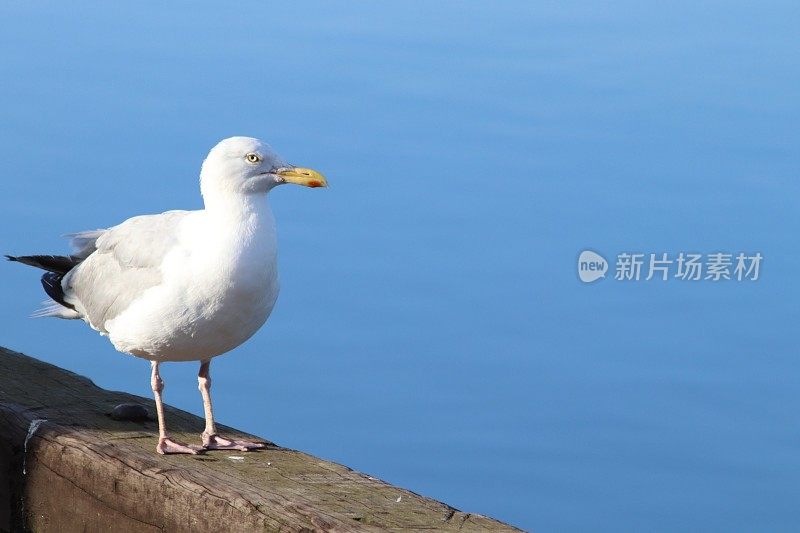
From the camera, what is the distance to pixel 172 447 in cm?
409

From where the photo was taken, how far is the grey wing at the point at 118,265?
4.52 m

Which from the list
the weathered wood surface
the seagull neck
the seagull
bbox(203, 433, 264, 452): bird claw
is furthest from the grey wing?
bbox(203, 433, 264, 452): bird claw

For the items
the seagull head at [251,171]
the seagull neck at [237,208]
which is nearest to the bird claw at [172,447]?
the seagull neck at [237,208]

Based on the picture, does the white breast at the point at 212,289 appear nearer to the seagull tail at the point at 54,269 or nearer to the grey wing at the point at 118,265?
the grey wing at the point at 118,265

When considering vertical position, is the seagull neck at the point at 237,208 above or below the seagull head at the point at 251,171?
below

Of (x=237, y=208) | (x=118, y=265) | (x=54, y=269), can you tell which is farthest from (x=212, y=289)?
(x=54, y=269)

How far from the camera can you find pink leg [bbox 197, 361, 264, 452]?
425 centimetres

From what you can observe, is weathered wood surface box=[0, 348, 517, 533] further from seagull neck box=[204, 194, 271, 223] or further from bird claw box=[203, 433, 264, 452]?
seagull neck box=[204, 194, 271, 223]

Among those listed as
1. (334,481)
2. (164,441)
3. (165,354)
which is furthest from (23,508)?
(334,481)

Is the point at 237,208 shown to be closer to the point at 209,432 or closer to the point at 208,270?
the point at 208,270

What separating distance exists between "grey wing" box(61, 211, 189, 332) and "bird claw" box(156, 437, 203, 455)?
616 mm

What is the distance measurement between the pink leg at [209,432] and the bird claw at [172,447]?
0.31ft

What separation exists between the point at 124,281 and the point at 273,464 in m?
1.12

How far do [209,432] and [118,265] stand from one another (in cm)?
78
